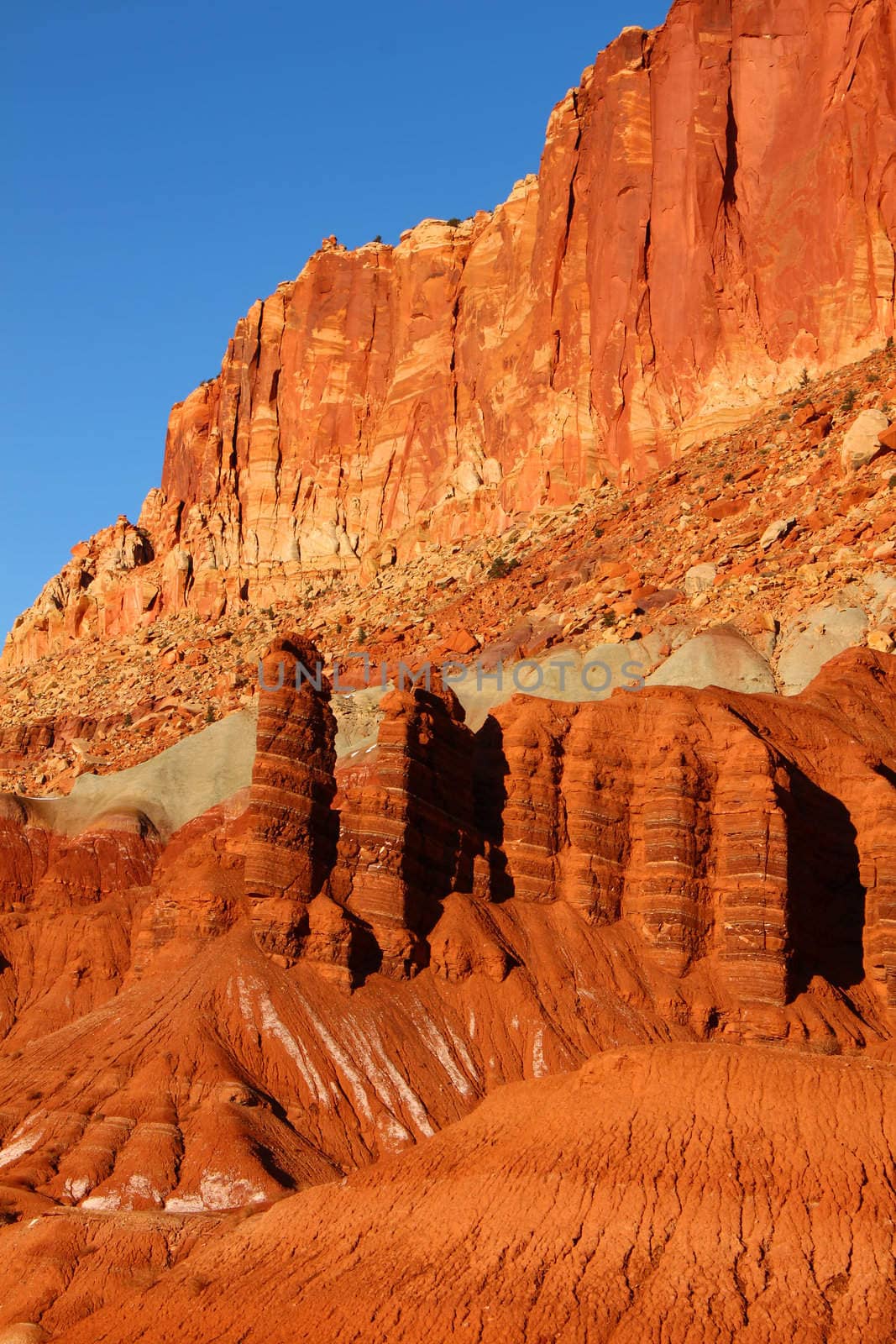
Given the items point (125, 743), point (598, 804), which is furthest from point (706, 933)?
point (125, 743)

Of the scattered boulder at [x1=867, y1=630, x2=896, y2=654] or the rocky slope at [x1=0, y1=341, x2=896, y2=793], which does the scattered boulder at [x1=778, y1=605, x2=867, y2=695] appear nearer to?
the rocky slope at [x1=0, y1=341, x2=896, y2=793]

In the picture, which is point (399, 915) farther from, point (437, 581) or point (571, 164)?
point (571, 164)

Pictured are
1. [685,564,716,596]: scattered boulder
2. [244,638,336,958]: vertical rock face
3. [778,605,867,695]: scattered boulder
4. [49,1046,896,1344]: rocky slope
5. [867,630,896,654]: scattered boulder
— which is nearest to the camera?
[49,1046,896,1344]: rocky slope

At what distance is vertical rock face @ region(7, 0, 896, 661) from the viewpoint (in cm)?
8556

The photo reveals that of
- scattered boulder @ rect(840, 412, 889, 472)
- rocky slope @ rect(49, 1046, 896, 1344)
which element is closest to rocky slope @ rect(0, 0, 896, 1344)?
rocky slope @ rect(49, 1046, 896, 1344)

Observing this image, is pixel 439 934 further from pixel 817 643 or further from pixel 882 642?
pixel 817 643

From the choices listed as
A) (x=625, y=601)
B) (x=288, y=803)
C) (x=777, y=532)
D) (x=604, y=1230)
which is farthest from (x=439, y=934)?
(x=777, y=532)

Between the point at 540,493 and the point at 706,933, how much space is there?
173 feet

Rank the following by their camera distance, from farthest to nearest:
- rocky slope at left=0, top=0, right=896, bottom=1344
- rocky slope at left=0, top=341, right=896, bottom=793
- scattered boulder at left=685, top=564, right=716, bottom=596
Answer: scattered boulder at left=685, top=564, right=716, bottom=596 → rocky slope at left=0, top=341, right=896, bottom=793 → rocky slope at left=0, top=0, right=896, bottom=1344

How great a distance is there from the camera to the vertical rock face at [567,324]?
85562 millimetres

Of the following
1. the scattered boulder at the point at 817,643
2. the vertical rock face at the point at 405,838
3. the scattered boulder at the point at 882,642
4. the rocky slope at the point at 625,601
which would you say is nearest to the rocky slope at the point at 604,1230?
the vertical rock face at the point at 405,838

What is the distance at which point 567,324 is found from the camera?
96875 mm

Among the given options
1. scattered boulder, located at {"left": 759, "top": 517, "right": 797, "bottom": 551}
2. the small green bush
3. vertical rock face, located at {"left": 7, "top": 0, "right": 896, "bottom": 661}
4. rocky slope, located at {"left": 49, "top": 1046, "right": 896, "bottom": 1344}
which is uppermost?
vertical rock face, located at {"left": 7, "top": 0, "right": 896, "bottom": 661}

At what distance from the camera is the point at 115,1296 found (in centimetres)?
2770
